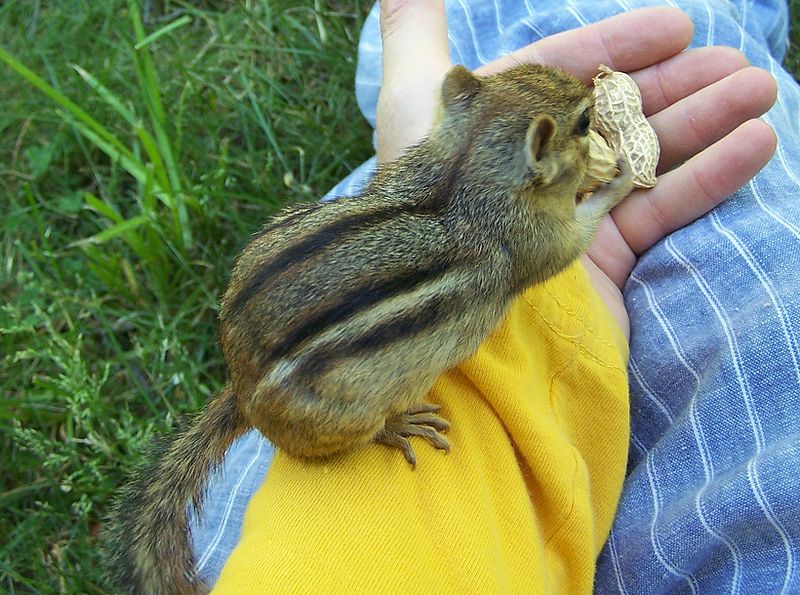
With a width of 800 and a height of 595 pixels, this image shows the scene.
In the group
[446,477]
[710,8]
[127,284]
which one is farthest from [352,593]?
[710,8]

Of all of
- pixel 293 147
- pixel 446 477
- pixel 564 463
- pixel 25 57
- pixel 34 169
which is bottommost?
pixel 564 463

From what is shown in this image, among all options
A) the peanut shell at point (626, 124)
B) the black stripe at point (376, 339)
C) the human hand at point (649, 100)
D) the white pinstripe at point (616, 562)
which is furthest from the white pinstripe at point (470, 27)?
the white pinstripe at point (616, 562)

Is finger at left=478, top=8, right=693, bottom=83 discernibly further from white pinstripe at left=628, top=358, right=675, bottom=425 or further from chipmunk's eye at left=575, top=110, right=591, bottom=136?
white pinstripe at left=628, top=358, right=675, bottom=425

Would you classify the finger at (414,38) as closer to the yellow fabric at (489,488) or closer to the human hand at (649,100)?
the human hand at (649,100)

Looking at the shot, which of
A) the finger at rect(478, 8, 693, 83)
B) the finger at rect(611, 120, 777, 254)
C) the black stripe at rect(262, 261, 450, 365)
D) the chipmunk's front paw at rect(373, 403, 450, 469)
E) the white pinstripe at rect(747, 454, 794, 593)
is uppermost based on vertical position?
the black stripe at rect(262, 261, 450, 365)

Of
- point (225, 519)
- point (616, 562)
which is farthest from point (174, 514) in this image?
point (616, 562)

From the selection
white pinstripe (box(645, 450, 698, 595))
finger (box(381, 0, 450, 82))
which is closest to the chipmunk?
finger (box(381, 0, 450, 82))

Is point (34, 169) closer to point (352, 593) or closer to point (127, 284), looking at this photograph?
point (127, 284)
